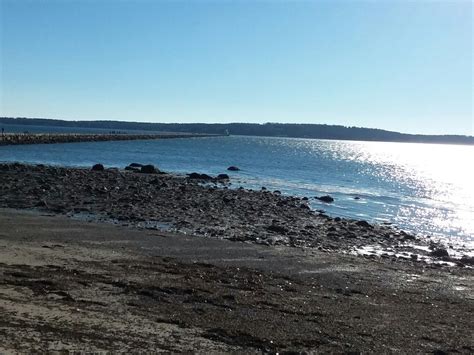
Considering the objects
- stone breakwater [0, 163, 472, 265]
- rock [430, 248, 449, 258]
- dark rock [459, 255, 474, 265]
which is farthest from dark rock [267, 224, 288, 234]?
dark rock [459, 255, 474, 265]

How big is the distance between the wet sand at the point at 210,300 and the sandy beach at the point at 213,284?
3cm

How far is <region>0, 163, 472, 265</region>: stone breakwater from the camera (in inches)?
832

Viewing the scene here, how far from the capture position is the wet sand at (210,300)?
316 inches

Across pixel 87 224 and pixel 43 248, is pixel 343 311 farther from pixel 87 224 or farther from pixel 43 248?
pixel 87 224

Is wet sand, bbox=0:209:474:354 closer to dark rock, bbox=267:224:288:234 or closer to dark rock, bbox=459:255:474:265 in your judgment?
dark rock, bbox=459:255:474:265

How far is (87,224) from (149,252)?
5346 millimetres

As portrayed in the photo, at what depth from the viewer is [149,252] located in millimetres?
→ 15352

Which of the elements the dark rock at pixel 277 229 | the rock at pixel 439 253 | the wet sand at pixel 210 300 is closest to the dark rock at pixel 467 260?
the rock at pixel 439 253

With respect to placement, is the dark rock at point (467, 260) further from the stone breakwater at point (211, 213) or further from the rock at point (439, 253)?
the rock at point (439, 253)

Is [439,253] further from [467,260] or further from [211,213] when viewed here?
[211,213]

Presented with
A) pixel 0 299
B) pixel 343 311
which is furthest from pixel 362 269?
pixel 0 299

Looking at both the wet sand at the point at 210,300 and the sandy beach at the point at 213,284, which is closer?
the wet sand at the point at 210,300

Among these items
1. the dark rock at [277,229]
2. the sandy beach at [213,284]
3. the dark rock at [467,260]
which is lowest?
the dark rock at [467,260]

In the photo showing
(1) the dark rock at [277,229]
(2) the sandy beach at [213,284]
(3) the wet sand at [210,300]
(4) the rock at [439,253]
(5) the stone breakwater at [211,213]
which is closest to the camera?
(3) the wet sand at [210,300]
